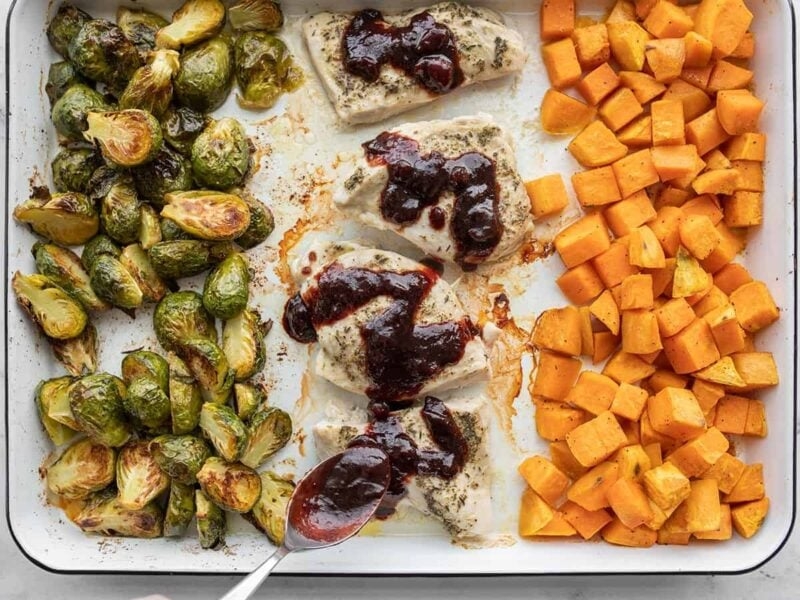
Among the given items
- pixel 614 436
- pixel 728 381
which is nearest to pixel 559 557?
pixel 614 436

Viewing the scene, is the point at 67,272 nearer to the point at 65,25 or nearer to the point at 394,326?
the point at 65,25

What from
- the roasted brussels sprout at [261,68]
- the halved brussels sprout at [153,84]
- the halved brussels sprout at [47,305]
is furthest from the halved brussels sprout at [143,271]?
the roasted brussels sprout at [261,68]

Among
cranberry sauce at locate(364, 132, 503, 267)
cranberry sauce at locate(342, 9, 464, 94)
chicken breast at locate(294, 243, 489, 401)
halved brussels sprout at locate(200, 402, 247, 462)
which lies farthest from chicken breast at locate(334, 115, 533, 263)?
halved brussels sprout at locate(200, 402, 247, 462)

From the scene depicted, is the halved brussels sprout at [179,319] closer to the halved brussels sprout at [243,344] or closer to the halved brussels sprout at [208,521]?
the halved brussels sprout at [243,344]

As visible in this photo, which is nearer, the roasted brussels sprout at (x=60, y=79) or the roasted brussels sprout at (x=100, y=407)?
the roasted brussels sprout at (x=100, y=407)

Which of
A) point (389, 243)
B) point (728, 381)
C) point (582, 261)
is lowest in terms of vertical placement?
point (728, 381)

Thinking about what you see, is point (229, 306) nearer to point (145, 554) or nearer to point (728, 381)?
point (145, 554)

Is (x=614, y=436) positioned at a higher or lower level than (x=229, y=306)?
lower
